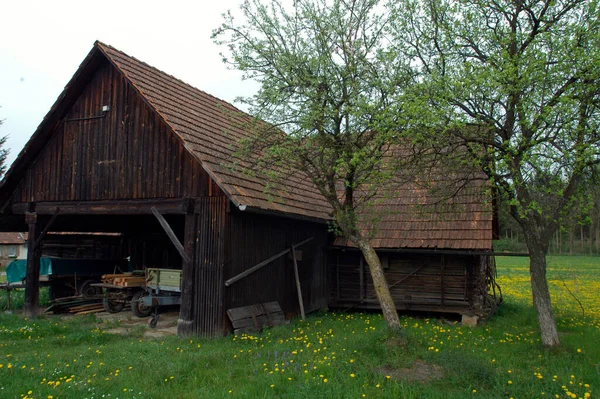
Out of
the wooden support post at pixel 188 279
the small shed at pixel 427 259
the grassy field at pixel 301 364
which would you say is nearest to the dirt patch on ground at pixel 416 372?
the grassy field at pixel 301 364

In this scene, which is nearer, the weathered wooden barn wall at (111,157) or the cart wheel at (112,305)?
the weathered wooden barn wall at (111,157)

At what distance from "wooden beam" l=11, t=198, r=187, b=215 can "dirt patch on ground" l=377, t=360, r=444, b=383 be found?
5.36m

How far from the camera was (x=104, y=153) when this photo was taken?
38.2ft

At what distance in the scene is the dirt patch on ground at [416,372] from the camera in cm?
662

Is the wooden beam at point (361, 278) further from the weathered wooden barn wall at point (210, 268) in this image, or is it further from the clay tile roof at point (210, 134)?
the weathered wooden barn wall at point (210, 268)

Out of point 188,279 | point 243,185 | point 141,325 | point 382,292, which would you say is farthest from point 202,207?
point 382,292

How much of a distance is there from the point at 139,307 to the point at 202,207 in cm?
456

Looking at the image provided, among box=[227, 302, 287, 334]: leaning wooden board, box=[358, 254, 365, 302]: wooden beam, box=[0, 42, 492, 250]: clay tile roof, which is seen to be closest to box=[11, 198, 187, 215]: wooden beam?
box=[0, 42, 492, 250]: clay tile roof

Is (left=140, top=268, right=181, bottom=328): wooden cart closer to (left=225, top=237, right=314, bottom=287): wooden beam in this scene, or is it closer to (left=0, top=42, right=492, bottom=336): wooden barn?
(left=0, top=42, right=492, bottom=336): wooden barn

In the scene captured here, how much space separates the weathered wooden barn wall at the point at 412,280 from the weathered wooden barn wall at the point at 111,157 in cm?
573

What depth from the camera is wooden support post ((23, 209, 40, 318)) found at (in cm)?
1249

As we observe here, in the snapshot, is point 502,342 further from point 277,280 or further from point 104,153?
point 104,153

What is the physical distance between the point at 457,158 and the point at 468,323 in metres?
5.52

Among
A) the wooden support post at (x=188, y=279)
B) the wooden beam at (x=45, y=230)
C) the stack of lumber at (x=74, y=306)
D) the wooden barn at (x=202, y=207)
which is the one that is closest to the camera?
the wooden support post at (x=188, y=279)
